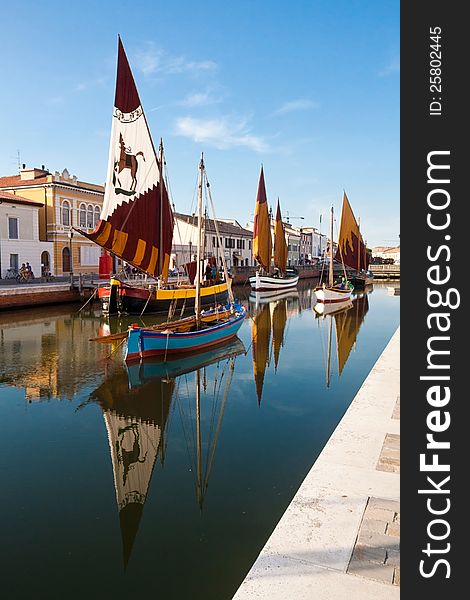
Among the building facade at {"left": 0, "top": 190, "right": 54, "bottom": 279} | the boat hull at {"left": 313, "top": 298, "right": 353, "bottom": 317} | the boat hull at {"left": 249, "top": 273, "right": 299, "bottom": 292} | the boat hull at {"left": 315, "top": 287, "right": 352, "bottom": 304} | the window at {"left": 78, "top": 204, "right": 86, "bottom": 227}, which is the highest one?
the window at {"left": 78, "top": 204, "right": 86, "bottom": 227}

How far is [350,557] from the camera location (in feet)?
14.9

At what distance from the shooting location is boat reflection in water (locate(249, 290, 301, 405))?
662 inches

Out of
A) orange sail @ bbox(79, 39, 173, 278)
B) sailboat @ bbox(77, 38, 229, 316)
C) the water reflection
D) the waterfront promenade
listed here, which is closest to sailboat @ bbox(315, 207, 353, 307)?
sailboat @ bbox(77, 38, 229, 316)

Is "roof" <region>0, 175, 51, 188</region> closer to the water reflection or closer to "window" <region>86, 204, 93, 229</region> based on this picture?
"window" <region>86, 204, 93, 229</region>

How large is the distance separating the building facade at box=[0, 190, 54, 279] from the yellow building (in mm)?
1753

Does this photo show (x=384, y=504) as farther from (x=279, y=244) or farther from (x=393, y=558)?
(x=279, y=244)

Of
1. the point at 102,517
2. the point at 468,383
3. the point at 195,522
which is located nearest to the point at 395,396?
the point at 195,522

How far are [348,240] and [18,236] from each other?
3104 centimetres

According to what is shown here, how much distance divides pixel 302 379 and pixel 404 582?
38.3 ft

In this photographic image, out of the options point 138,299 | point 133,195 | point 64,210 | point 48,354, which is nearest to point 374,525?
point 48,354

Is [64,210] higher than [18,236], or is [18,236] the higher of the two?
[64,210]

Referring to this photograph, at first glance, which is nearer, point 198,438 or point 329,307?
point 198,438

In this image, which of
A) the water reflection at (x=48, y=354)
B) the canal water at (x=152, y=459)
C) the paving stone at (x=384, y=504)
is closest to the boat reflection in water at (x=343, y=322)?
the canal water at (x=152, y=459)

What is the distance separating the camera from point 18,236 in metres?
36.1
